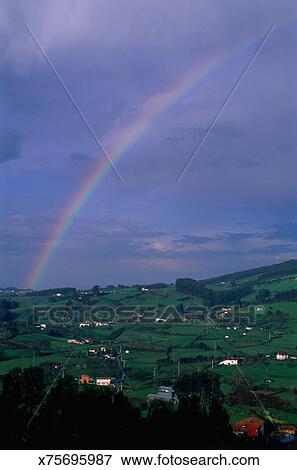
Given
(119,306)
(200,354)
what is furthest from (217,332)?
(119,306)

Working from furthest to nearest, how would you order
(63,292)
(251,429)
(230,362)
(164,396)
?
1. (63,292)
2. (230,362)
3. (164,396)
4. (251,429)

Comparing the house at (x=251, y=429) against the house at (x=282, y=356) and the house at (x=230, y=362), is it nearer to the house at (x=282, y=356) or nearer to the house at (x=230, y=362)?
the house at (x=230, y=362)

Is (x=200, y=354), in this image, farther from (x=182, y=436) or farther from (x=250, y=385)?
(x=182, y=436)

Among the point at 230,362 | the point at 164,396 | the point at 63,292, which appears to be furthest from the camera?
the point at 63,292

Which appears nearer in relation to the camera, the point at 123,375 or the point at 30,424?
the point at 30,424

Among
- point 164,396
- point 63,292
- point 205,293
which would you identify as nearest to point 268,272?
point 205,293

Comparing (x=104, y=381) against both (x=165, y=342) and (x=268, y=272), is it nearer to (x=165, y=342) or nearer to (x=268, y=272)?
(x=165, y=342)

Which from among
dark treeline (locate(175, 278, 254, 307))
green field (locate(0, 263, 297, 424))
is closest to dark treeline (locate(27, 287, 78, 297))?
green field (locate(0, 263, 297, 424))

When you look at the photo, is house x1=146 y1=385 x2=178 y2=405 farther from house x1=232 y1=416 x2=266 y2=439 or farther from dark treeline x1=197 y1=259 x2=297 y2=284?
dark treeline x1=197 y1=259 x2=297 y2=284
